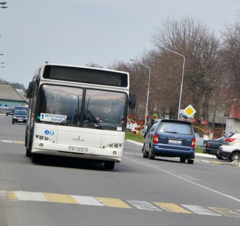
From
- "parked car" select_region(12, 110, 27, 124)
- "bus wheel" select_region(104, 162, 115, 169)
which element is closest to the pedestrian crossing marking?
"bus wheel" select_region(104, 162, 115, 169)

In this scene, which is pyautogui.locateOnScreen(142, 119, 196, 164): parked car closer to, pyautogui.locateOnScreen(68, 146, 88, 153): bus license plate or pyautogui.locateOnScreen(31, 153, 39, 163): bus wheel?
pyautogui.locateOnScreen(31, 153, 39, 163): bus wheel

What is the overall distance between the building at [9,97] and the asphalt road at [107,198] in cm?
17320

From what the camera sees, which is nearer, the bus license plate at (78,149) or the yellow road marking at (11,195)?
the yellow road marking at (11,195)

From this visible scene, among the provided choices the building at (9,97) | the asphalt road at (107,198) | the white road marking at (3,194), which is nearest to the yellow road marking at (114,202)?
the asphalt road at (107,198)

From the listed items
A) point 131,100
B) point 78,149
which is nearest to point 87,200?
point 78,149

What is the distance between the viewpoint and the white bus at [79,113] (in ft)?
59.4

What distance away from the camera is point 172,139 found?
89.4ft

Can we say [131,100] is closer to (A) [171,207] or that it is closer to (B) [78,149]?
(B) [78,149]

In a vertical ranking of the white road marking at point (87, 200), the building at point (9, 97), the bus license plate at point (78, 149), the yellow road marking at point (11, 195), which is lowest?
the yellow road marking at point (11, 195)

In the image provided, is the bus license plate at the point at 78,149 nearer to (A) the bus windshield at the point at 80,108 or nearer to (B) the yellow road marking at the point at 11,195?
(A) the bus windshield at the point at 80,108

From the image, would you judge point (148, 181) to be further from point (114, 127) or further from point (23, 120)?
point (23, 120)

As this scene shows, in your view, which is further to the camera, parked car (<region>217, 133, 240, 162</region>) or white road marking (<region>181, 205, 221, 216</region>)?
parked car (<region>217, 133, 240, 162</region>)

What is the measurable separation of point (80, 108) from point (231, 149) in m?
19.1

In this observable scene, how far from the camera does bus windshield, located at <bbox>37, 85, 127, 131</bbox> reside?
1812cm
